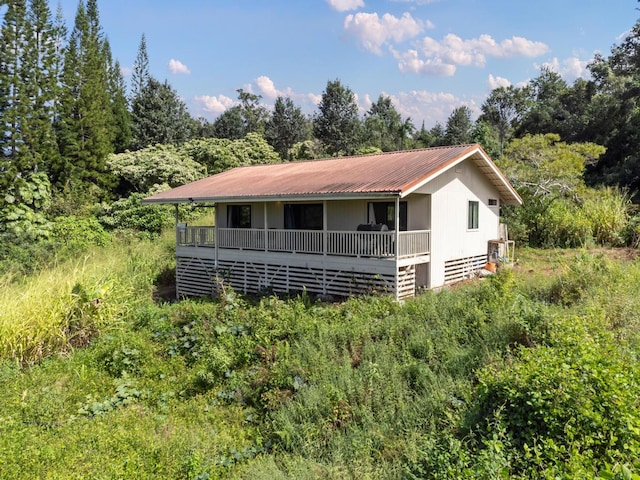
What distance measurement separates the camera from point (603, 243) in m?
18.4

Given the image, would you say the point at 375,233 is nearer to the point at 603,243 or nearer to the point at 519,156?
the point at 603,243

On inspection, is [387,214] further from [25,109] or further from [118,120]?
[118,120]

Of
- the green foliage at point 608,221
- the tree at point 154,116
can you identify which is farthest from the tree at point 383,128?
the green foliage at point 608,221

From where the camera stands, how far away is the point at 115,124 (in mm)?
38719

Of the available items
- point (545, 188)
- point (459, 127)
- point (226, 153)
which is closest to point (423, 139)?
point (459, 127)

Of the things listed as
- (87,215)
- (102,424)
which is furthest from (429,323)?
(87,215)

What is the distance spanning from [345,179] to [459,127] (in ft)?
162

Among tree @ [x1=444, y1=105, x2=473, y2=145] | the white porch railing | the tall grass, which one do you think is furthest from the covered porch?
tree @ [x1=444, y1=105, x2=473, y2=145]

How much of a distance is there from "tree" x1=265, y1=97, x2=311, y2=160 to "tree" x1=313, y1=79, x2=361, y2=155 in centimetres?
529

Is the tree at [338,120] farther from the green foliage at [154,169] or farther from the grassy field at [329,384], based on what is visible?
the grassy field at [329,384]

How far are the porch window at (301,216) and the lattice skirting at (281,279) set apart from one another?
2246 mm

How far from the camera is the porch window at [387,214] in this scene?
1443cm

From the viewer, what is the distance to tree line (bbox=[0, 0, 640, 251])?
25.7 metres

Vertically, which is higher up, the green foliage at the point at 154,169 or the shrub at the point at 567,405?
the green foliage at the point at 154,169
